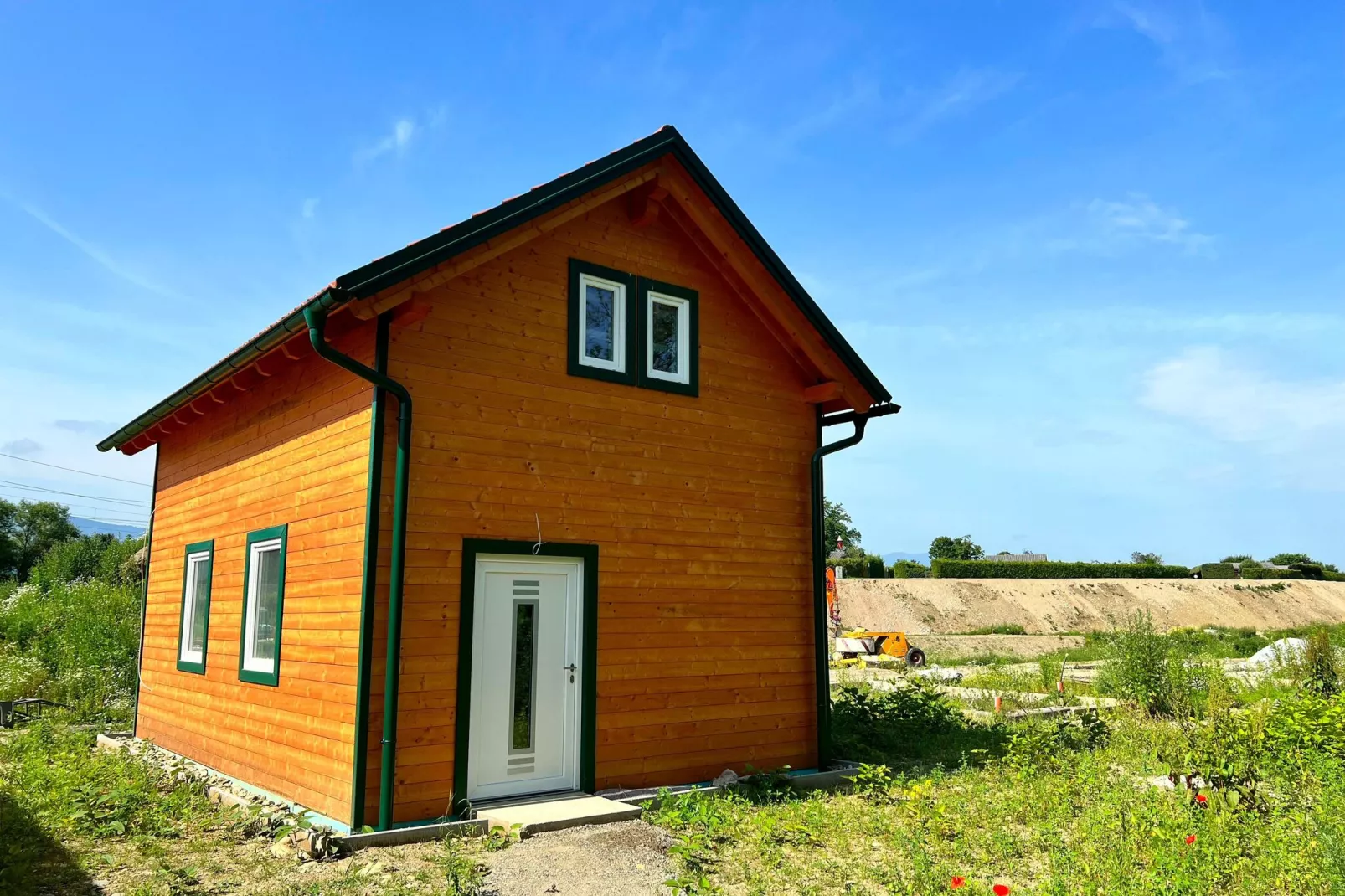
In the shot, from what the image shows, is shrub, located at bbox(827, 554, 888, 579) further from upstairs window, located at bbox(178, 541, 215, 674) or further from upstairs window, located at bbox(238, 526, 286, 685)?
upstairs window, located at bbox(238, 526, 286, 685)

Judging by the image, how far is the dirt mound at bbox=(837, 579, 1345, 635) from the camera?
4472 centimetres

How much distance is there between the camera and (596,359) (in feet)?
31.7

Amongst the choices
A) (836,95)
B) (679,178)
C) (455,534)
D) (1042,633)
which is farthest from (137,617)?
(1042,633)

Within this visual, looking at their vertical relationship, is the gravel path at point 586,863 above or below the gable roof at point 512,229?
below

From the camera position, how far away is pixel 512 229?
8.74 meters

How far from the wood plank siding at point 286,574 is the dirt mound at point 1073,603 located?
111 ft

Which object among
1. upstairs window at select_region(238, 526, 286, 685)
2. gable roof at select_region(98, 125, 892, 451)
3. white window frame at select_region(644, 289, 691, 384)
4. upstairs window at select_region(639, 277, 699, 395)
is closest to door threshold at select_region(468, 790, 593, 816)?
upstairs window at select_region(238, 526, 286, 685)

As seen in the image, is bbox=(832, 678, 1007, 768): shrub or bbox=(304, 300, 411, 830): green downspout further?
bbox=(832, 678, 1007, 768): shrub

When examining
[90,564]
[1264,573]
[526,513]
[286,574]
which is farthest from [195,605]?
[1264,573]

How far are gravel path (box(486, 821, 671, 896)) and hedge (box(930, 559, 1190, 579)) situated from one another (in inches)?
1802

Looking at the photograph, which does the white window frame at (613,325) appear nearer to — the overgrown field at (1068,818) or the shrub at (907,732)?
the overgrown field at (1068,818)

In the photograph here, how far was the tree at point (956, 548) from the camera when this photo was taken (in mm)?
80125

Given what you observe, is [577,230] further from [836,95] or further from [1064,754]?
[1064,754]

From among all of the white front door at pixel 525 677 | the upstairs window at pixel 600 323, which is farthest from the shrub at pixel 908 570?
the white front door at pixel 525 677
